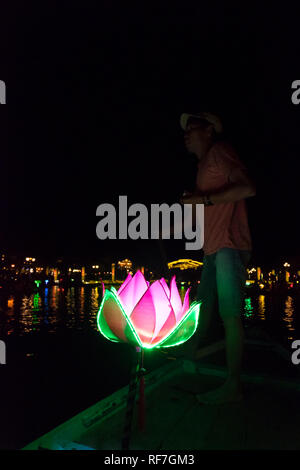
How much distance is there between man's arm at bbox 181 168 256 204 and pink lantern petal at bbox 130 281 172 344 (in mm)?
749

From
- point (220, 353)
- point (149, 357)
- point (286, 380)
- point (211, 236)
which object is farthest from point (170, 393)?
point (149, 357)

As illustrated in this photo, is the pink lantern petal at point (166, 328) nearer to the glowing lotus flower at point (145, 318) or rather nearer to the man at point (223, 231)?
the glowing lotus flower at point (145, 318)

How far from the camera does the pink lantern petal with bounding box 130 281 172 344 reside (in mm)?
1418

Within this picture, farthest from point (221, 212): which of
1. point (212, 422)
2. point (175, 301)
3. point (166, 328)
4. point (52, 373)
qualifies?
point (52, 373)

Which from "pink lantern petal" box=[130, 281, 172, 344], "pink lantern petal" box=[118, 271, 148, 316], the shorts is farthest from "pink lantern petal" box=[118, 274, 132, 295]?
the shorts

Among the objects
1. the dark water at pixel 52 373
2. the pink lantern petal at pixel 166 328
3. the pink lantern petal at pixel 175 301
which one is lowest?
the dark water at pixel 52 373

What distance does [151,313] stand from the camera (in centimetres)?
141

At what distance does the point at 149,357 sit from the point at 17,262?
270ft

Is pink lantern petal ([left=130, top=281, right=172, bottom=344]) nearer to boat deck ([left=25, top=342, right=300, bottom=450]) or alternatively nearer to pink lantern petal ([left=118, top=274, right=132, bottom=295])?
pink lantern petal ([left=118, top=274, right=132, bottom=295])

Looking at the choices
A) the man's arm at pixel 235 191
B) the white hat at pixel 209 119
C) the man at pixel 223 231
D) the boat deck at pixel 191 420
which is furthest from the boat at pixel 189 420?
the white hat at pixel 209 119

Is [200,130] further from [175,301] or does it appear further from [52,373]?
[52,373]

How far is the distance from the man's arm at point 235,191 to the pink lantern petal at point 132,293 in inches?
27.4

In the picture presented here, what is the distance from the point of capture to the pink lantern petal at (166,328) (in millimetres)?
1439

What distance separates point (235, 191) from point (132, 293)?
0.84 m
